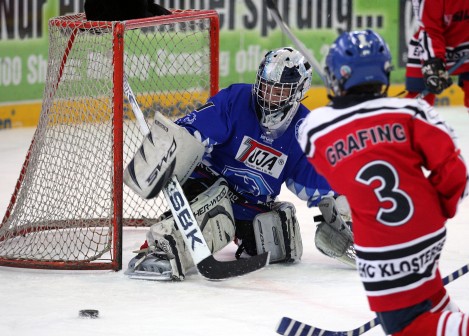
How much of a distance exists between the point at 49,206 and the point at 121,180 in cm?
48

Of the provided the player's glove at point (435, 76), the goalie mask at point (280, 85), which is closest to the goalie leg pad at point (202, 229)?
the goalie mask at point (280, 85)

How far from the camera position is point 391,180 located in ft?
7.70

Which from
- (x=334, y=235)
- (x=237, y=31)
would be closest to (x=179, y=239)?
(x=334, y=235)

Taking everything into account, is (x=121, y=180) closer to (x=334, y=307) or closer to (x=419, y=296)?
(x=334, y=307)

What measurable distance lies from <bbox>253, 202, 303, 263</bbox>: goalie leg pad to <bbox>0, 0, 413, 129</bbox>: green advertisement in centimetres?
333

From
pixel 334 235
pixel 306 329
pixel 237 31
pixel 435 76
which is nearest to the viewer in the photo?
pixel 306 329

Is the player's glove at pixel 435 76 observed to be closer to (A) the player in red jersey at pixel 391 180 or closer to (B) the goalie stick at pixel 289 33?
(B) the goalie stick at pixel 289 33

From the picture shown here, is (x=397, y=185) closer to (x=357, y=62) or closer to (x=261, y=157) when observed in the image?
(x=357, y=62)

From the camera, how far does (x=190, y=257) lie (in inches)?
151

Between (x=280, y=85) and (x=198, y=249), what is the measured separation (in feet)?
2.02

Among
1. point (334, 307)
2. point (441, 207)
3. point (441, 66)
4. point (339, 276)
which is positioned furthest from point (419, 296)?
point (441, 66)

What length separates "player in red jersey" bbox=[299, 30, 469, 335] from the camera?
234 centimetres

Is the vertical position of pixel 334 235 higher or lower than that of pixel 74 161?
lower

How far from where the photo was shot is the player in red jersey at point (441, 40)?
4.83 m
